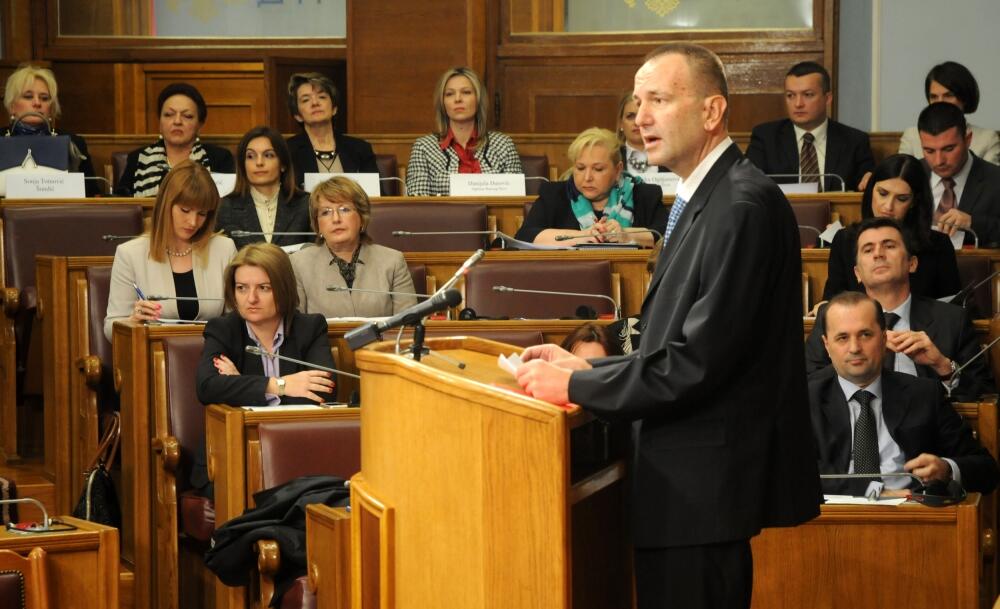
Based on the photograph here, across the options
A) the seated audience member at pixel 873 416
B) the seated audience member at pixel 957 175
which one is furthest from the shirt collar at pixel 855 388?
the seated audience member at pixel 957 175

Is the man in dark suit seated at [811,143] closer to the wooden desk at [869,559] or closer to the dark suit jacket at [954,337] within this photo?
the dark suit jacket at [954,337]

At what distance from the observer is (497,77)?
754 centimetres

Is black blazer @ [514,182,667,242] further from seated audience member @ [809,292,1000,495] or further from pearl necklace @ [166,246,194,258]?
seated audience member @ [809,292,1000,495]

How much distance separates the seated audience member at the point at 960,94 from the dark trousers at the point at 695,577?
4236 mm

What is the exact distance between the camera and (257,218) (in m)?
4.98

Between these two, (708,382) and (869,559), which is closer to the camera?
(708,382)

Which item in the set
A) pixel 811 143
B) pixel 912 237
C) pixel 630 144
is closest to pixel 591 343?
pixel 912 237

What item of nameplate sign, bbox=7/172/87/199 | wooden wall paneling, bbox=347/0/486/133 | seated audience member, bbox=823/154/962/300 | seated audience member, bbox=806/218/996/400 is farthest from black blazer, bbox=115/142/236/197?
seated audience member, bbox=806/218/996/400

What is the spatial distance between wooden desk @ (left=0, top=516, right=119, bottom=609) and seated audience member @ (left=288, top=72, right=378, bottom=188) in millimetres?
3169

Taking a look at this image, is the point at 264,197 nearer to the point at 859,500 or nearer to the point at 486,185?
the point at 486,185

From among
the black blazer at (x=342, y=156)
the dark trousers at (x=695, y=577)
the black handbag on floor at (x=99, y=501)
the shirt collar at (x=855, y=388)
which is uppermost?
the black blazer at (x=342, y=156)

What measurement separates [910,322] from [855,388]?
0.69 metres

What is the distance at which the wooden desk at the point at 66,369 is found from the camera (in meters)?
4.16

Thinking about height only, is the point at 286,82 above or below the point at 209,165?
above
